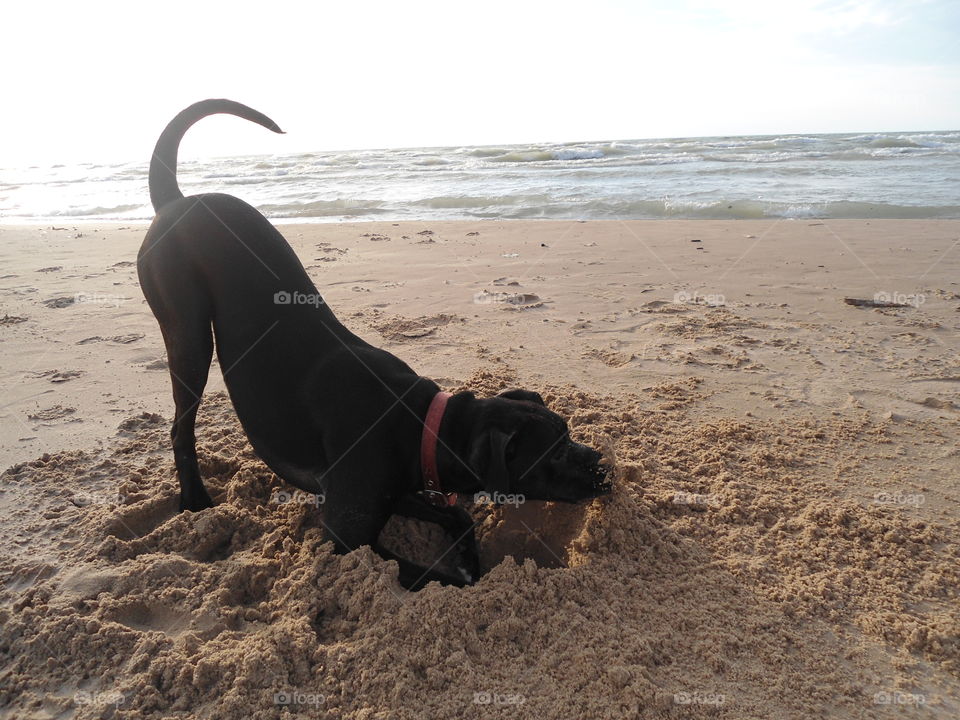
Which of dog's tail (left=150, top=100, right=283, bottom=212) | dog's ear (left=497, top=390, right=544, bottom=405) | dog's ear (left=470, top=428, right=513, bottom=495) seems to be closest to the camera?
dog's ear (left=470, top=428, right=513, bottom=495)

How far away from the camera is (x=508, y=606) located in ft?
8.39
